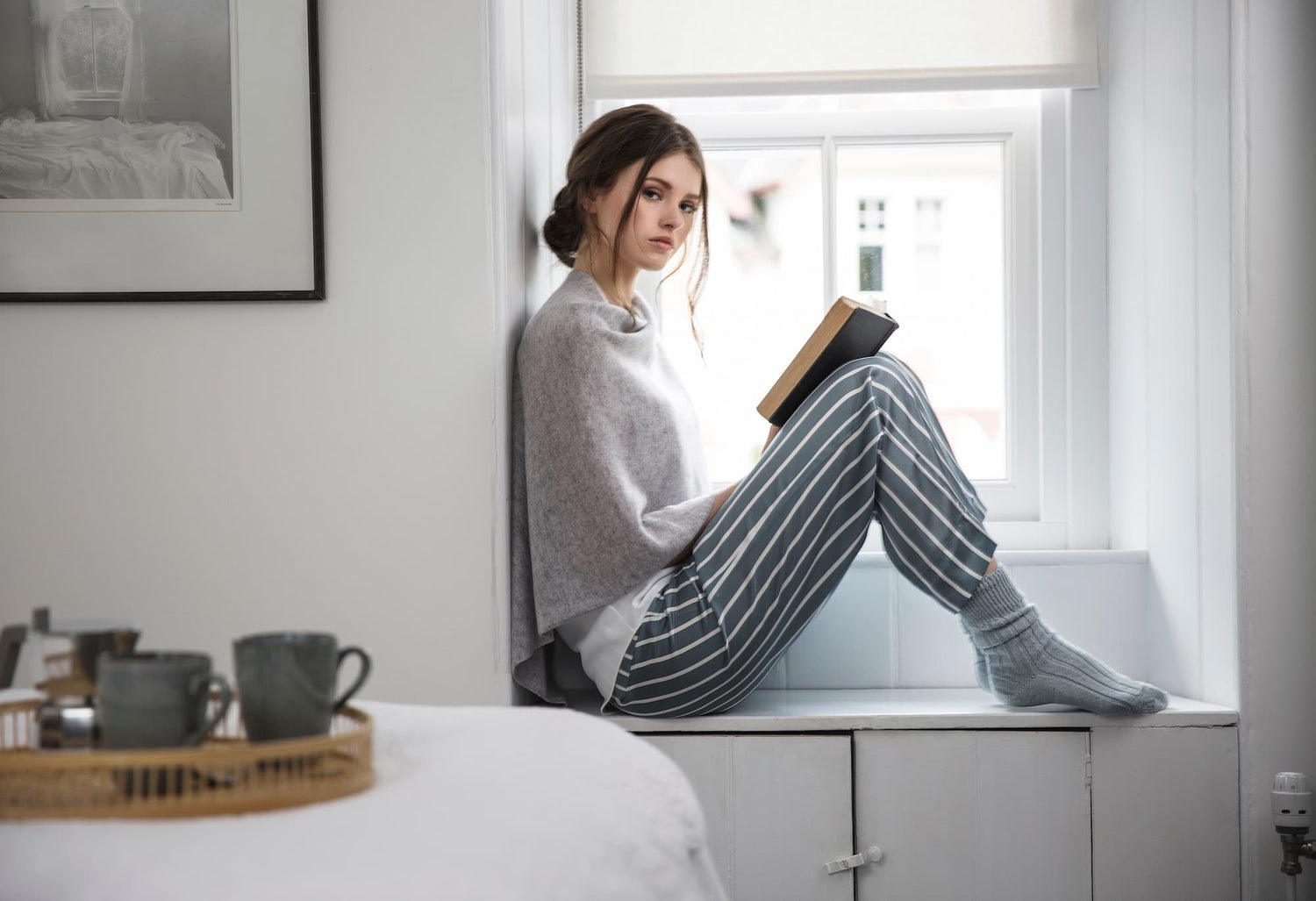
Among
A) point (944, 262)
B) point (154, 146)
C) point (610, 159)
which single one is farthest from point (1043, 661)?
point (154, 146)

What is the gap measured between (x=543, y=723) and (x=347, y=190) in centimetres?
97

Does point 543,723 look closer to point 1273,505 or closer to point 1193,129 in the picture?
point 1273,505

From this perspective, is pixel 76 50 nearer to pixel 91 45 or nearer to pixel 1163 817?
pixel 91 45

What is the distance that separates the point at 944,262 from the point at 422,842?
176 centimetres

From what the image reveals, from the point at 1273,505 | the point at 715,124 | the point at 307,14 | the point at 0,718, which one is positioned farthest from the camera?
the point at 715,124

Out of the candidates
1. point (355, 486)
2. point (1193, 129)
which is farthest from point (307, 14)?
point (1193, 129)

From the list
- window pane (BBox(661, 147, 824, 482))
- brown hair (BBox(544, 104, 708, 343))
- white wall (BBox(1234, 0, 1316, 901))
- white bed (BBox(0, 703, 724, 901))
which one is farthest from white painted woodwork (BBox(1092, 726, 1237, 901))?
white bed (BBox(0, 703, 724, 901))

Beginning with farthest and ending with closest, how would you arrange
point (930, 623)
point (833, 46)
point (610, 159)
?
point (833, 46) → point (930, 623) → point (610, 159)

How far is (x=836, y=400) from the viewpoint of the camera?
1.52 m

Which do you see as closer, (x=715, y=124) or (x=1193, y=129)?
(x=1193, y=129)

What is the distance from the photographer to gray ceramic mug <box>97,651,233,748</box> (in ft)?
1.79

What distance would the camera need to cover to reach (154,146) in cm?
143

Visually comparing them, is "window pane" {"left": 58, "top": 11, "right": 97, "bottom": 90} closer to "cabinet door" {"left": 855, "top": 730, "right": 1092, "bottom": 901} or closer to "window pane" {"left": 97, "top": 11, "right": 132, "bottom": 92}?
"window pane" {"left": 97, "top": 11, "right": 132, "bottom": 92}

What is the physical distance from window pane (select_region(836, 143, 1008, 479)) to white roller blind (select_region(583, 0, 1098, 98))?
0.46 feet
